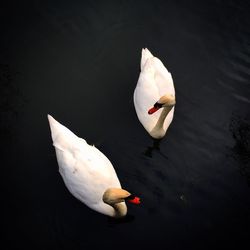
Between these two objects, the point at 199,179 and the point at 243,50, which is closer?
the point at 199,179

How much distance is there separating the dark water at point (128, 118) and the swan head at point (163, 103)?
925 millimetres

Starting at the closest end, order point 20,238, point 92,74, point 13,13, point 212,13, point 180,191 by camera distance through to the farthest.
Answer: point 20,238 < point 180,191 < point 92,74 < point 13,13 < point 212,13

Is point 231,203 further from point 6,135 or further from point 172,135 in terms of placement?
point 6,135

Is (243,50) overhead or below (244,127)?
overhead

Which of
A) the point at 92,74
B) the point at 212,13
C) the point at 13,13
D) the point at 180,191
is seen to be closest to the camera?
the point at 180,191

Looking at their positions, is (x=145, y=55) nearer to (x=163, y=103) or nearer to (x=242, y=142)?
(x=163, y=103)

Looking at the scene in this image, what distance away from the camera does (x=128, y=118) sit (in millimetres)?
8680

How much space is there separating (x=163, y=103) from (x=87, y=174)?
6.89 feet

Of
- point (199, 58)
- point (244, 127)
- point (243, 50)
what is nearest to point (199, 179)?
point (244, 127)

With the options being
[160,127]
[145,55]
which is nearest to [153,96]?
[160,127]

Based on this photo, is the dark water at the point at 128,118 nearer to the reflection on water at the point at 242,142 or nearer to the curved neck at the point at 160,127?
the reflection on water at the point at 242,142

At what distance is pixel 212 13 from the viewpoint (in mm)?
10750

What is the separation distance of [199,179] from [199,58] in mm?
3420

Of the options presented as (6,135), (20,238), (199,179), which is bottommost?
(20,238)
